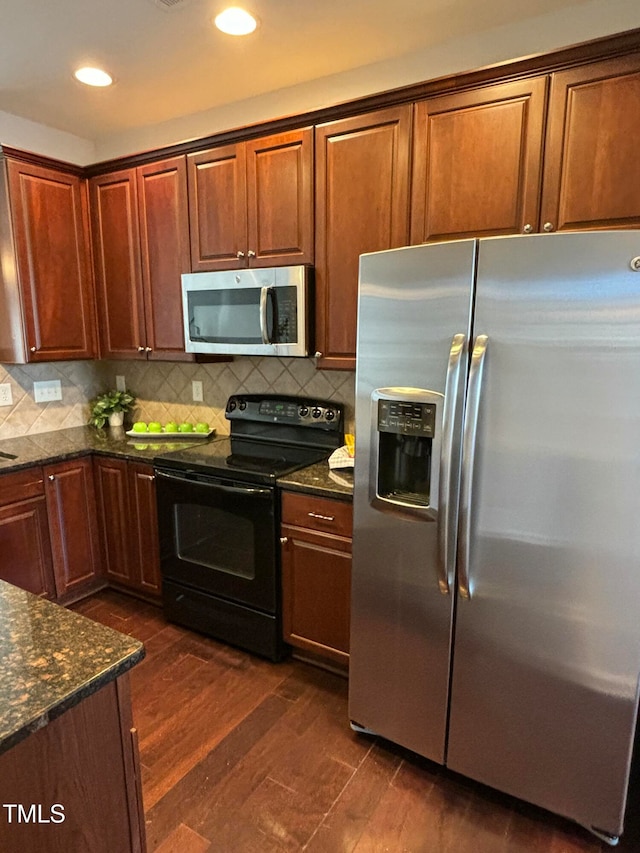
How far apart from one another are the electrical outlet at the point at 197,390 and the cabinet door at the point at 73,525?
2.27 ft

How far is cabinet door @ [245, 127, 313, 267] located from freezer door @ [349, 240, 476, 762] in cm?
76

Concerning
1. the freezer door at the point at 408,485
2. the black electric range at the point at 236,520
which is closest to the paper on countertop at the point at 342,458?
the black electric range at the point at 236,520

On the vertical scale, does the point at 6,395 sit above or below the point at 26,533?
above

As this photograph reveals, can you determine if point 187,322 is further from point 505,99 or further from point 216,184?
point 505,99

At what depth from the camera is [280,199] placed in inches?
92.5

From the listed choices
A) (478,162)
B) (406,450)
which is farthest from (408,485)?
(478,162)

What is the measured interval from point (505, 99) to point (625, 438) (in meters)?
1.27

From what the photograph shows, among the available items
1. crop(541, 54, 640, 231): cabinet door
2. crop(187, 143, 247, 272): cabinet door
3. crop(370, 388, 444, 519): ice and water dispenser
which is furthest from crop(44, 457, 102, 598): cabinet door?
crop(541, 54, 640, 231): cabinet door

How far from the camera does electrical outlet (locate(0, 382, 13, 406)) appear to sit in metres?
2.95

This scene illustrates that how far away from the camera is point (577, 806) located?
1.56 metres

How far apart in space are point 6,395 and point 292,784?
8.16 ft

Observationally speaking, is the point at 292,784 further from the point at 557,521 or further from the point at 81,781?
the point at 557,521

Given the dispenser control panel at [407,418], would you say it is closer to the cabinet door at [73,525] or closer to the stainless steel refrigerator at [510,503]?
the stainless steel refrigerator at [510,503]

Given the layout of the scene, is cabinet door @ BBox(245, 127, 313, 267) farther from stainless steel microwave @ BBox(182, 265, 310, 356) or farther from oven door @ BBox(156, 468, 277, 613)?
oven door @ BBox(156, 468, 277, 613)
